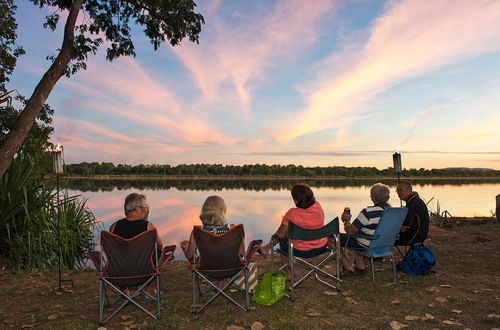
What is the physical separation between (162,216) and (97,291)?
18.9 metres

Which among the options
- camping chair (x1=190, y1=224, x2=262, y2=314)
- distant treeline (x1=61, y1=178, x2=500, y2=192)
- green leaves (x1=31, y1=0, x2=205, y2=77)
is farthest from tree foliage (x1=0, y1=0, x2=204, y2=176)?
distant treeline (x1=61, y1=178, x2=500, y2=192)

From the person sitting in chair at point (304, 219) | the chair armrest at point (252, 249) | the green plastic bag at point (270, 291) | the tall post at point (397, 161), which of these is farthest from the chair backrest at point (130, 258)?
the tall post at point (397, 161)

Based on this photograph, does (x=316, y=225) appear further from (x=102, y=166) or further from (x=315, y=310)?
(x=102, y=166)

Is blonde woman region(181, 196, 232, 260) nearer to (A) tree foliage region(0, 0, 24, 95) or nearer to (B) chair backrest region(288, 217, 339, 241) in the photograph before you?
(B) chair backrest region(288, 217, 339, 241)

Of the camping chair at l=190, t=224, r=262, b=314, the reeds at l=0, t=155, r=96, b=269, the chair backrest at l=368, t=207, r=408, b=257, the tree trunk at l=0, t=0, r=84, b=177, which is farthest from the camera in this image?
the reeds at l=0, t=155, r=96, b=269

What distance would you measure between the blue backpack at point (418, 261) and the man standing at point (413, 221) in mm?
132

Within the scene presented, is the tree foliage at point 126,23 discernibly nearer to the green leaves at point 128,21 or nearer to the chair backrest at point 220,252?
the green leaves at point 128,21

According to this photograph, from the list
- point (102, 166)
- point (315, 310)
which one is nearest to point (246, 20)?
point (315, 310)

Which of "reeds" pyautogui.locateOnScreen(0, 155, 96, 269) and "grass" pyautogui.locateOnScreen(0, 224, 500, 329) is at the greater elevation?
"reeds" pyautogui.locateOnScreen(0, 155, 96, 269)

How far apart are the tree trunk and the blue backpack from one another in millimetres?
6360

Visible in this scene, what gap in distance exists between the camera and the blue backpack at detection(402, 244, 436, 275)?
5.07 metres

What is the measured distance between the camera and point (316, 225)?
455cm

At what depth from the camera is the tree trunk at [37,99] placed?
579cm

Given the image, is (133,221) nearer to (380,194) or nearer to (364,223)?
(364,223)
